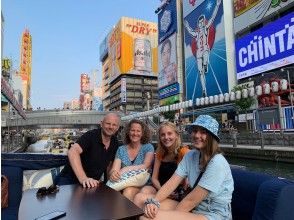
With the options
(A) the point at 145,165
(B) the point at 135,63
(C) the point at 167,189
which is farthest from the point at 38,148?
(B) the point at 135,63

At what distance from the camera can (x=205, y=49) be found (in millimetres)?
44938

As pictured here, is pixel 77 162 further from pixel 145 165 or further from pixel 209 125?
pixel 209 125

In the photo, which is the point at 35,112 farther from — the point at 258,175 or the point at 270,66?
the point at 258,175

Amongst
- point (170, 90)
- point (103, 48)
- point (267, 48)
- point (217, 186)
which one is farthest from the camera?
point (103, 48)

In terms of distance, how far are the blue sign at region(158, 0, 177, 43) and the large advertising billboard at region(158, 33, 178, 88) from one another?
125 centimetres

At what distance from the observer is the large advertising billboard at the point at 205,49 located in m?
41.1

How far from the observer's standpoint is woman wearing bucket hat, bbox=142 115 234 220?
8.80 feet

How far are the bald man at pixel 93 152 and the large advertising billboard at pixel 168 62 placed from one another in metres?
52.4

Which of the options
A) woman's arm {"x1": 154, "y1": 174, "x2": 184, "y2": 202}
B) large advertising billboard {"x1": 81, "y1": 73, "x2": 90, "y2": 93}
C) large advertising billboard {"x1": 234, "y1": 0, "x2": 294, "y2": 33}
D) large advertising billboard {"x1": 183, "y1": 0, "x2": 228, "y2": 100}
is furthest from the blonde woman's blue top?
large advertising billboard {"x1": 81, "y1": 73, "x2": 90, "y2": 93}

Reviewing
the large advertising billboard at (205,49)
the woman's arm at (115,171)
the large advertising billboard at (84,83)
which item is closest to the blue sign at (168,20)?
the large advertising billboard at (205,49)

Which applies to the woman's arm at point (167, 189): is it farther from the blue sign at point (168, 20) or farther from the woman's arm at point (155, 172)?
the blue sign at point (168, 20)

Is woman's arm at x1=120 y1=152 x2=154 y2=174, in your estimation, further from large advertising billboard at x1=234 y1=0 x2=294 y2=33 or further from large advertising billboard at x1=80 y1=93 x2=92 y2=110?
large advertising billboard at x1=80 y1=93 x2=92 y2=110

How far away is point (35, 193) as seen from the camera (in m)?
3.21

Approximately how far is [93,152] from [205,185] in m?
1.82
